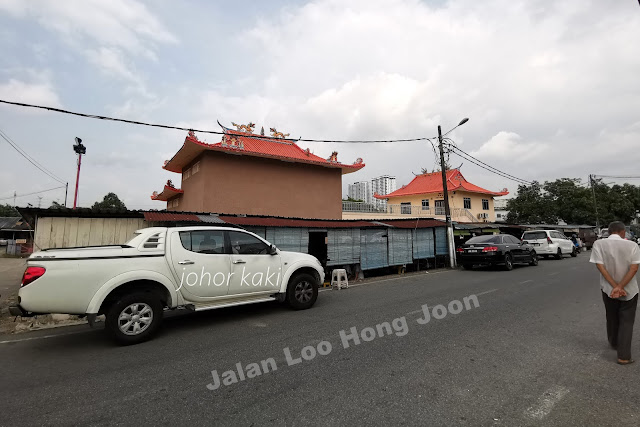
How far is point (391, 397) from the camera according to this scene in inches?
116

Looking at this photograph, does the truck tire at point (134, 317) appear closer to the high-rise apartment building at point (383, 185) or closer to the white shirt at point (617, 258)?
the white shirt at point (617, 258)

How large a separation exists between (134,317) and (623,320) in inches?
251

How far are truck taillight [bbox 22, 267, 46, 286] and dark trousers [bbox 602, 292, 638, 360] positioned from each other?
285 inches

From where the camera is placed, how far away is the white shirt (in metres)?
3.77

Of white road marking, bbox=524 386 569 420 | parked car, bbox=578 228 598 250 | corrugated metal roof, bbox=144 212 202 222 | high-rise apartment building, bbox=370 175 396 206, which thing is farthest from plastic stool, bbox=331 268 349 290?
high-rise apartment building, bbox=370 175 396 206

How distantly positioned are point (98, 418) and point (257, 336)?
2.36 metres

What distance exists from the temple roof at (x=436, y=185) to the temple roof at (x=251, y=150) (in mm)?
18423

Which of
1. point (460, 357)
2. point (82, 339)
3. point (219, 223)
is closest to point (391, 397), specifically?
point (460, 357)

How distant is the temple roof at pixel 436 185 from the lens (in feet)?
113

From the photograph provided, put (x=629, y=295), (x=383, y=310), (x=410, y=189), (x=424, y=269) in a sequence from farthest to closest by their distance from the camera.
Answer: (x=410, y=189), (x=424, y=269), (x=383, y=310), (x=629, y=295)

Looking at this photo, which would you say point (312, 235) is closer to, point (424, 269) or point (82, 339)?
point (424, 269)

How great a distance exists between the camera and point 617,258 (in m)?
3.86

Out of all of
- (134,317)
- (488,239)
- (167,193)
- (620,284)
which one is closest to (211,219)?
(134,317)

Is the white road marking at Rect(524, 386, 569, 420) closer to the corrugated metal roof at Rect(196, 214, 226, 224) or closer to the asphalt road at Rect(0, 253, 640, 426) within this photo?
the asphalt road at Rect(0, 253, 640, 426)
